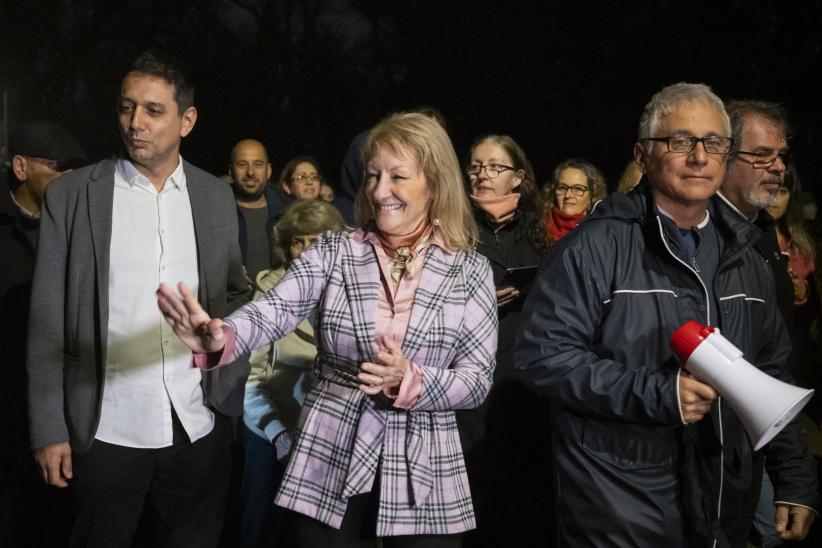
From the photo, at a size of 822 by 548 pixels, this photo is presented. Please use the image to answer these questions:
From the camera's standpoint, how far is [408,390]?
258 cm

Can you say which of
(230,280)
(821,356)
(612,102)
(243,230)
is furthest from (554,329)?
(612,102)

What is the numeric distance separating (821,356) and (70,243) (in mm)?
5871

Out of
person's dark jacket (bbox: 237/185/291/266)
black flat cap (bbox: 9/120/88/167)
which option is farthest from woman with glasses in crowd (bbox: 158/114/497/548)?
person's dark jacket (bbox: 237/185/291/266)

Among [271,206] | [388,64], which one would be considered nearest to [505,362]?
[271,206]

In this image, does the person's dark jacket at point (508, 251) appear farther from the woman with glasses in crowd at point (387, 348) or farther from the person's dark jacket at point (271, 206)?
the person's dark jacket at point (271, 206)

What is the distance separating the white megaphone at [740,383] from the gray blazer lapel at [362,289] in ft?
2.96

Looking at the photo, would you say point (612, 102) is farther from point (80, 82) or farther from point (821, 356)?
point (80, 82)

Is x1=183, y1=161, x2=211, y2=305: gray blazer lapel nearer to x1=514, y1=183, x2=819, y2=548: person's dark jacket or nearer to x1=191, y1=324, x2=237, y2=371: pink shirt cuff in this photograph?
x1=191, y1=324, x2=237, y2=371: pink shirt cuff

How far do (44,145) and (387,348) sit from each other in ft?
8.29

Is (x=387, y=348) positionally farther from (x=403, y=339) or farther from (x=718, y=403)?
(x=718, y=403)

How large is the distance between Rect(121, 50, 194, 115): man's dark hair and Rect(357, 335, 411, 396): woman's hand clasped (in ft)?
4.87

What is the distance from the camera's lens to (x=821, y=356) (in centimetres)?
718

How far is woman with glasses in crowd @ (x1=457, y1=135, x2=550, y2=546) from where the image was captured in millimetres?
4199

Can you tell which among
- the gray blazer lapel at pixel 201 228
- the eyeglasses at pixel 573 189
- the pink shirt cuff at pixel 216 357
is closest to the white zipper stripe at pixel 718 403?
the pink shirt cuff at pixel 216 357
